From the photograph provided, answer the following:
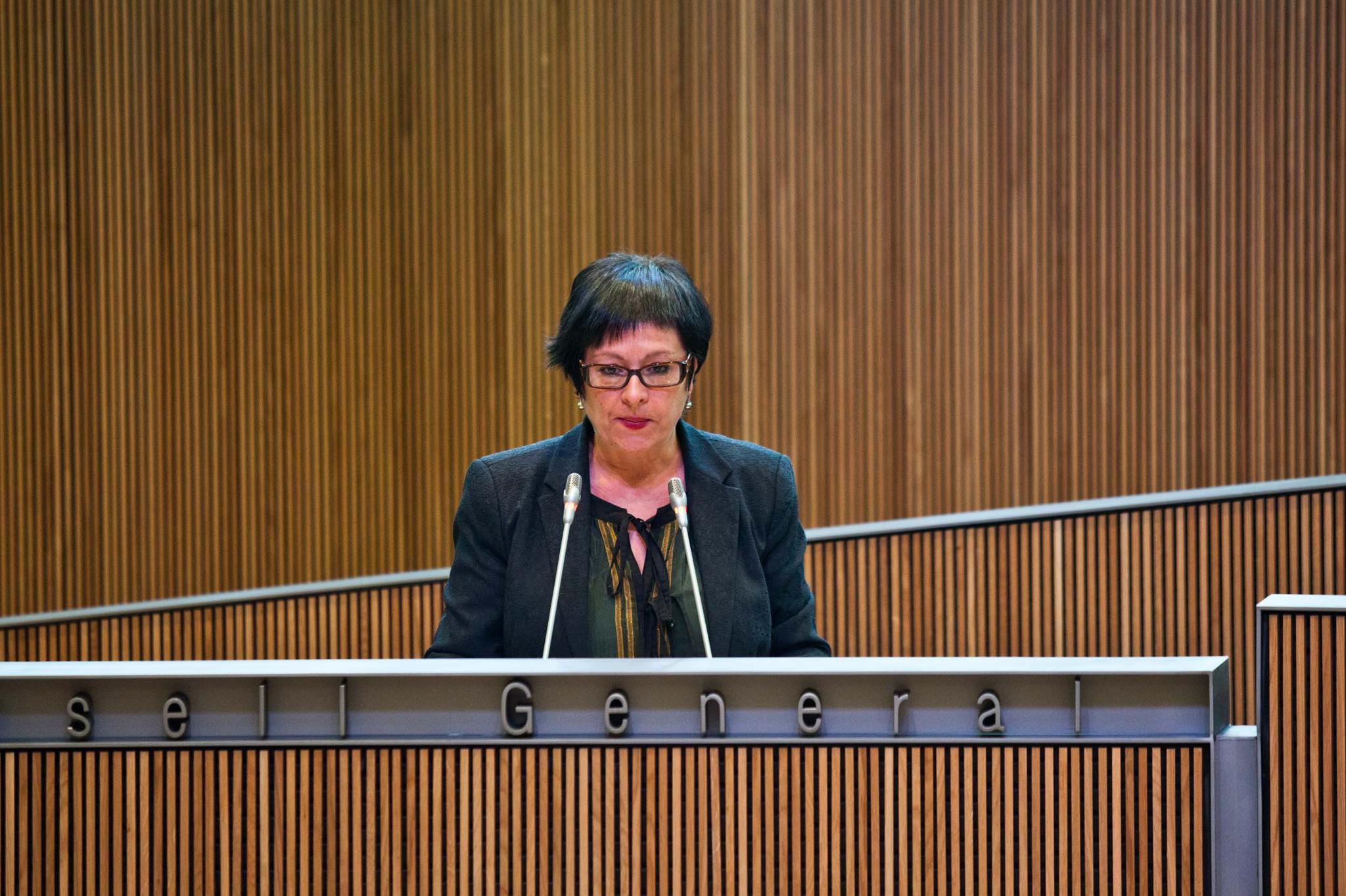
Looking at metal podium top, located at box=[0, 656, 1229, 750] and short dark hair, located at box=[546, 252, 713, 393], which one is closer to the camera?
metal podium top, located at box=[0, 656, 1229, 750]

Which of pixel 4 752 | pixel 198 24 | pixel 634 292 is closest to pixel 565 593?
pixel 634 292

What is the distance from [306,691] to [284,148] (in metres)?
2.83

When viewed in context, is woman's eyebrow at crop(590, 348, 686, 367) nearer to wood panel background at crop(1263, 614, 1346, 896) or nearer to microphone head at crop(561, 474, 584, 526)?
microphone head at crop(561, 474, 584, 526)

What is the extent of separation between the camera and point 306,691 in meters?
1.38

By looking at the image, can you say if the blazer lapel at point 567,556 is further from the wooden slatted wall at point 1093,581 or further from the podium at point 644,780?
the wooden slatted wall at point 1093,581

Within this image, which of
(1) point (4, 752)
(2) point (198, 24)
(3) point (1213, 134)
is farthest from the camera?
(2) point (198, 24)

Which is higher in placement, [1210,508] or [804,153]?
[804,153]

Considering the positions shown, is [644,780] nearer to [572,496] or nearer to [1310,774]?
[572,496]

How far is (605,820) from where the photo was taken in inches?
52.9

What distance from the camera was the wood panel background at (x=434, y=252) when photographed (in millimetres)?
3682

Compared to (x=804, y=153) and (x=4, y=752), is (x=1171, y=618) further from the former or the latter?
(x=4, y=752)

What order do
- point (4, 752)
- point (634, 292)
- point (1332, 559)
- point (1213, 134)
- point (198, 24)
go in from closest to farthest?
point (4, 752)
point (634, 292)
point (1332, 559)
point (1213, 134)
point (198, 24)

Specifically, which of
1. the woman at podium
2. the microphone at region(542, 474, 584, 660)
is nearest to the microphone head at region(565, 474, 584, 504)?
the microphone at region(542, 474, 584, 660)

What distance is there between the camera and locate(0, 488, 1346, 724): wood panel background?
10.5ft
